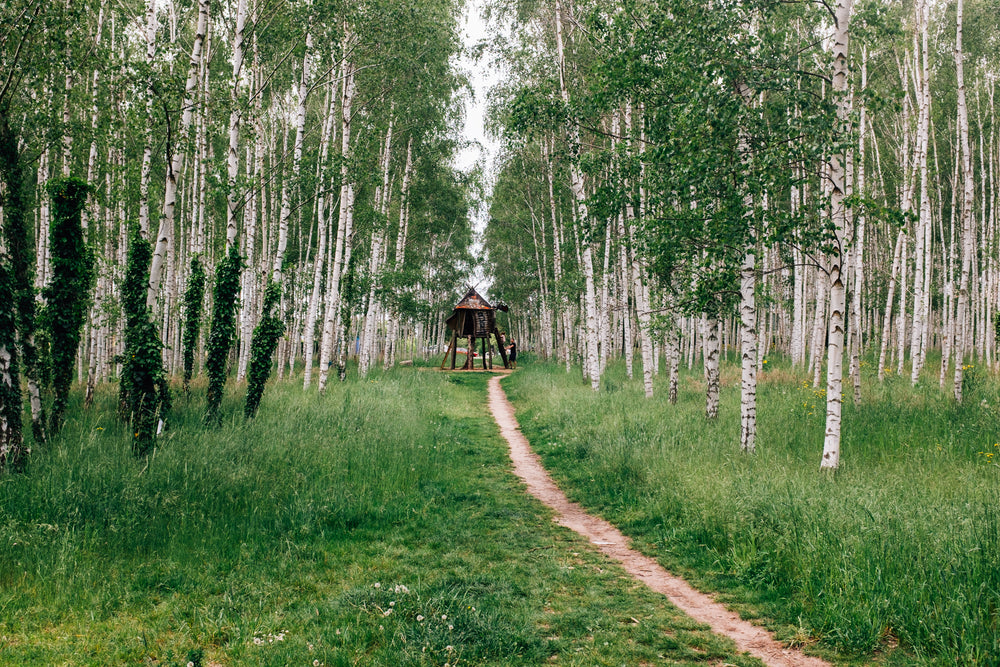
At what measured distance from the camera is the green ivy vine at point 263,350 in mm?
11375

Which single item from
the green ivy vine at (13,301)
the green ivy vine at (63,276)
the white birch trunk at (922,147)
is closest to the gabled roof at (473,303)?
the white birch trunk at (922,147)

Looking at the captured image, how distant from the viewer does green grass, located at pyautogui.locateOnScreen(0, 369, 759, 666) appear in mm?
4059

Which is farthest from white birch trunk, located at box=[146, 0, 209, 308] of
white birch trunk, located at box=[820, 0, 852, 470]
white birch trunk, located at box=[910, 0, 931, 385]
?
white birch trunk, located at box=[910, 0, 931, 385]

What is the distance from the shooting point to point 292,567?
216 inches

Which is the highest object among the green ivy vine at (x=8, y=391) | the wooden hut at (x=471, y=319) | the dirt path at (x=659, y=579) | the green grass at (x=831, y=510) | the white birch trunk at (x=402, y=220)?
the white birch trunk at (x=402, y=220)

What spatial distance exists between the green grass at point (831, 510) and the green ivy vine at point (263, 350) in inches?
228

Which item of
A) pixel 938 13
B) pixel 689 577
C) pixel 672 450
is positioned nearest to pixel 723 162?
pixel 672 450

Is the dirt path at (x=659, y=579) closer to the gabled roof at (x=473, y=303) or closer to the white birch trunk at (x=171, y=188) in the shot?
the white birch trunk at (x=171, y=188)

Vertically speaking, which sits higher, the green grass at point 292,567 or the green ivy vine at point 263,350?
the green ivy vine at point 263,350

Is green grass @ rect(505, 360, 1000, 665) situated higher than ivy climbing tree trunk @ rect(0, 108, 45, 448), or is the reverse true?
ivy climbing tree trunk @ rect(0, 108, 45, 448)

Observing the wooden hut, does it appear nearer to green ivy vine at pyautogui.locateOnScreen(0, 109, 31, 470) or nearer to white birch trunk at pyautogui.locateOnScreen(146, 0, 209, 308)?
white birch trunk at pyautogui.locateOnScreen(146, 0, 209, 308)

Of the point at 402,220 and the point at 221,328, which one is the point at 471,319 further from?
the point at 221,328

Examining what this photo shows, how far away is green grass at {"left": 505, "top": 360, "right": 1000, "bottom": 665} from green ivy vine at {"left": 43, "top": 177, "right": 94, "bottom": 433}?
8.02 metres

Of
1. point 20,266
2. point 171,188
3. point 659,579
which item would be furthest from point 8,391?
point 659,579
